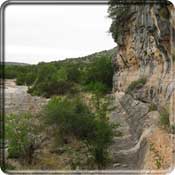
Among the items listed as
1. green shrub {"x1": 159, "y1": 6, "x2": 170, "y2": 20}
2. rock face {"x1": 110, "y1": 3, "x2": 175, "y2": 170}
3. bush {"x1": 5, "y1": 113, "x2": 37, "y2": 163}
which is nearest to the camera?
rock face {"x1": 110, "y1": 3, "x2": 175, "y2": 170}

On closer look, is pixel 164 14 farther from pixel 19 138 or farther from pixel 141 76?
pixel 141 76

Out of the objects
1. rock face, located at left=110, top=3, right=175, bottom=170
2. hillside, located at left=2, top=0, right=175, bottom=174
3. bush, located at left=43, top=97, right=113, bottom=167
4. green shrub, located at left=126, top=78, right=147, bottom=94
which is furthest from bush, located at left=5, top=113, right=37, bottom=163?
green shrub, located at left=126, top=78, right=147, bottom=94

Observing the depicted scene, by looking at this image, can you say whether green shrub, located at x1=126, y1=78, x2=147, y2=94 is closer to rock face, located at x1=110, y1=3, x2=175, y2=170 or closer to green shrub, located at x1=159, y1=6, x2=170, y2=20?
rock face, located at x1=110, y1=3, x2=175, y2=170

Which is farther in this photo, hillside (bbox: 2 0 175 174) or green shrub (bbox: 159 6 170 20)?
green shrub (bbox: 159 6 170 20)

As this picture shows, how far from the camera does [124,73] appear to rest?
13227mm

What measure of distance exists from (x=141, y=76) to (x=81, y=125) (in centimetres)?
331

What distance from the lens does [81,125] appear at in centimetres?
701

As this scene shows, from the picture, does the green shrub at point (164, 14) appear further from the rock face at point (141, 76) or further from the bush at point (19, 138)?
the bush at point (19, 138)

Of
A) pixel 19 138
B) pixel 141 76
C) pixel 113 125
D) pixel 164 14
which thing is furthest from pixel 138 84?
pixel 19 138

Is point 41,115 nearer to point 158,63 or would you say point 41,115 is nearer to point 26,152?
point 26,152

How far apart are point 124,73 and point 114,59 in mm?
1151

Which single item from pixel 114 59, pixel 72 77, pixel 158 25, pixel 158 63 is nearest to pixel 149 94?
pixel 158 63

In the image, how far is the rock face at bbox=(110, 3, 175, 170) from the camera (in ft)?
19.4

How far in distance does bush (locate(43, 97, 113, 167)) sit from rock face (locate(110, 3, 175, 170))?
0.28 meters
